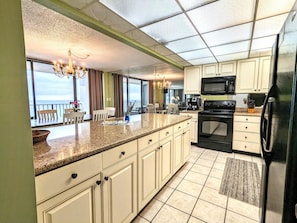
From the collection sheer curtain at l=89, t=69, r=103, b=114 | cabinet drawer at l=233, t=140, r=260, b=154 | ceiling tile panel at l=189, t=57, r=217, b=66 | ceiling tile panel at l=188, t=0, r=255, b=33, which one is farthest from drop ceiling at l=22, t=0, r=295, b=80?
sheer curtain at l=89, t=69, r=103, b=114

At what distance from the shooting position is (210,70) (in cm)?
399

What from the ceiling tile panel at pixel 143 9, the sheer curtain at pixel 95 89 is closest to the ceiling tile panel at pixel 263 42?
the ceiling tile panel at pixel 143 9

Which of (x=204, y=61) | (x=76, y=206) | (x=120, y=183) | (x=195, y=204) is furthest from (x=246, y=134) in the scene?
(x=76, y=206)

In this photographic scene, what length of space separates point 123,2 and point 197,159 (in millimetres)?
2893

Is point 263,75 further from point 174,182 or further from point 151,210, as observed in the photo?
point 151,210

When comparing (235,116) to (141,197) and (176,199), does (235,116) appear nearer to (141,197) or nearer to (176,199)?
(176,199)

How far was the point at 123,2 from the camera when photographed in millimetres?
1610

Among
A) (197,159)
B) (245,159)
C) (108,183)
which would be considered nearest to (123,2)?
(108,183)

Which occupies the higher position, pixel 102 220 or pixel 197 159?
pixel 102 220

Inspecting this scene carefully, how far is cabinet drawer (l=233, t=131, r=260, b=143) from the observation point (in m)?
3.16

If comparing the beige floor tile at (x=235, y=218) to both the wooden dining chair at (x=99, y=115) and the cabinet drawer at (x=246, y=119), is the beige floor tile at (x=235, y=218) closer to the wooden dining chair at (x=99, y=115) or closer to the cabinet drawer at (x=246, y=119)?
the cabinet drawer at (x=246, y=119)

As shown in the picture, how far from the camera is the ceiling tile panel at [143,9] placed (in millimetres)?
1614

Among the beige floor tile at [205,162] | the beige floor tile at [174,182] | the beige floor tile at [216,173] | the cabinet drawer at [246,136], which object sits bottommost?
the beige floor tile at [174,182]

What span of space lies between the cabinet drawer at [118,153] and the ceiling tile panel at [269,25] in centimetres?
226
